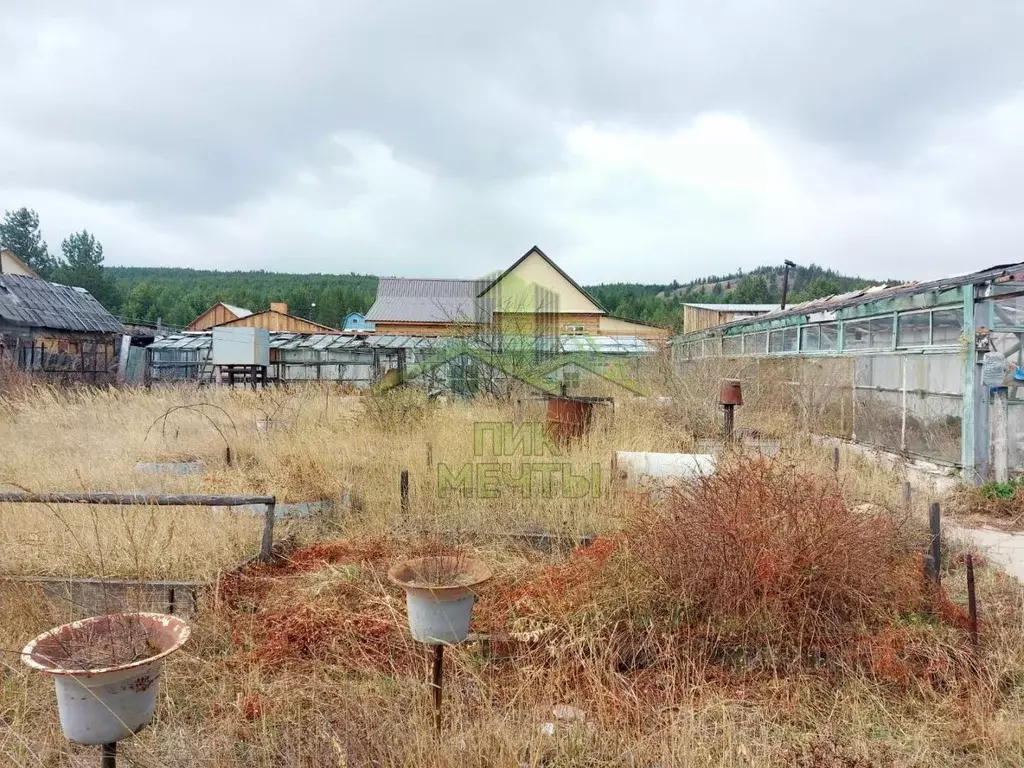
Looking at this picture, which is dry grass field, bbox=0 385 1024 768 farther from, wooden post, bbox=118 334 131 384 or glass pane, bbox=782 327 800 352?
wooden post, bbox=118 334 131 384

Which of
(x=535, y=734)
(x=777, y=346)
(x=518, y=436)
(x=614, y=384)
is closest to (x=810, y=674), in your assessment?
(x=535, y=734)

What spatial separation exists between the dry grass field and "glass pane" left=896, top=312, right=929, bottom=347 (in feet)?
12.7

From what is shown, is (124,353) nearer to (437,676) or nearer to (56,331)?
(56,331)

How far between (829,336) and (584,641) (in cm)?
972

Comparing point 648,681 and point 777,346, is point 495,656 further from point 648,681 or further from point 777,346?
point 777,346

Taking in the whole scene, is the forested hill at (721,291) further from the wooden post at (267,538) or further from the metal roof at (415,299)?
the wooden post at (267,538)

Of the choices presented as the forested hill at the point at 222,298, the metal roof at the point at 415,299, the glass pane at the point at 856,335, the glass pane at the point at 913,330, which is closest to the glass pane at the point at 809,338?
the glass pane at the point at 856,335

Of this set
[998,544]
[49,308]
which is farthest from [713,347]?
[49,308]

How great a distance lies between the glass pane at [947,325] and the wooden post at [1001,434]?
0.82m

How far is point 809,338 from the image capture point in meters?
11.9

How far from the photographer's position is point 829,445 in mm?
9695

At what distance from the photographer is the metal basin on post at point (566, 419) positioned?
25.1ft

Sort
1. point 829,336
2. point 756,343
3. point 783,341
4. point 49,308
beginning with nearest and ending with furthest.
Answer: point 829,336 → point 783,341 → point 756,343 → point 49,308

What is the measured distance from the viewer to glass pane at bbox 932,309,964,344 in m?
7.56
